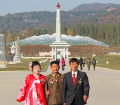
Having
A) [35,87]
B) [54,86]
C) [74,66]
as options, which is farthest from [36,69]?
[74,66]

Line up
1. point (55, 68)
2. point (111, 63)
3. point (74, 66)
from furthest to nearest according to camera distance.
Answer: point (111, 63)
point (74, 66)
point (55, 68)

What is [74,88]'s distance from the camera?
9.74 m

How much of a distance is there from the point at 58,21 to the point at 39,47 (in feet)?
250

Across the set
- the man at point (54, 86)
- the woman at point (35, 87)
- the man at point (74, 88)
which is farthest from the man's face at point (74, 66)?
the woman at point (35, 87)

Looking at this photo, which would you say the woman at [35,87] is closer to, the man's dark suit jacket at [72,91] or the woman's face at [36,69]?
the woman's face at [36,69]

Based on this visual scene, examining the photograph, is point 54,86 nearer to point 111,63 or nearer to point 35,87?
point 35,87

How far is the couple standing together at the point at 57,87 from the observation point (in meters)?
9.73

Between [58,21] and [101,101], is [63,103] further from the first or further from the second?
[58,21]

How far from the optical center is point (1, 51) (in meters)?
58.0

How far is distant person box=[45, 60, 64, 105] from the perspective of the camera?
31.9 feet

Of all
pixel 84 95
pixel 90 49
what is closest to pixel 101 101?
pixel 84 95

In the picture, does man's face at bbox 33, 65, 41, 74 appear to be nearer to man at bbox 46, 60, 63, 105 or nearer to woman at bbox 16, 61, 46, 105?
woman at bbox 16, 61, 46, 105

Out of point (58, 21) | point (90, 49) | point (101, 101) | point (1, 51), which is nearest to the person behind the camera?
point (101, 101)

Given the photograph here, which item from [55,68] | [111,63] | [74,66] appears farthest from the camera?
[111,63]
